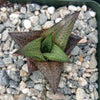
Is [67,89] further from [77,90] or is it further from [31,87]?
[31,87]

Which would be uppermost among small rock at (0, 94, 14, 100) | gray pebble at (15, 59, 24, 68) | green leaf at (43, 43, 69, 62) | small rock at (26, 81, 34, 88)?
green leaf at (43, 43, 69, 62)

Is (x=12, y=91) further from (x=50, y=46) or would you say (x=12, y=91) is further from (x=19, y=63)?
(x=50, y=46)

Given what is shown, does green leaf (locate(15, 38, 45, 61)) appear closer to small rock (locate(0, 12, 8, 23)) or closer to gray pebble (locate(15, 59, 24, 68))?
gray pebble (locate(15, 59, 24, 68))

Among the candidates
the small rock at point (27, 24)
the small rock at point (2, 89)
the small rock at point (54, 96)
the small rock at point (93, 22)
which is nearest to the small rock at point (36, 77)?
the small rock at point (54, 96)

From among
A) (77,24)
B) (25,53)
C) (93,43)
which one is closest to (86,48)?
(93,43)

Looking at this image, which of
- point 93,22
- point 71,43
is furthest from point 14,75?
point 93,22

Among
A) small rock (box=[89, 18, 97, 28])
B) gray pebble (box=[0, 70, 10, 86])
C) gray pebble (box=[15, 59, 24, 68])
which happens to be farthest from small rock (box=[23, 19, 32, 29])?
small rock (box=[89, 18, 97, 28])

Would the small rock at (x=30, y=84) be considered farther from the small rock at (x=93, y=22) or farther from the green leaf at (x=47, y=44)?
the small rock at (x=93, y=22)
